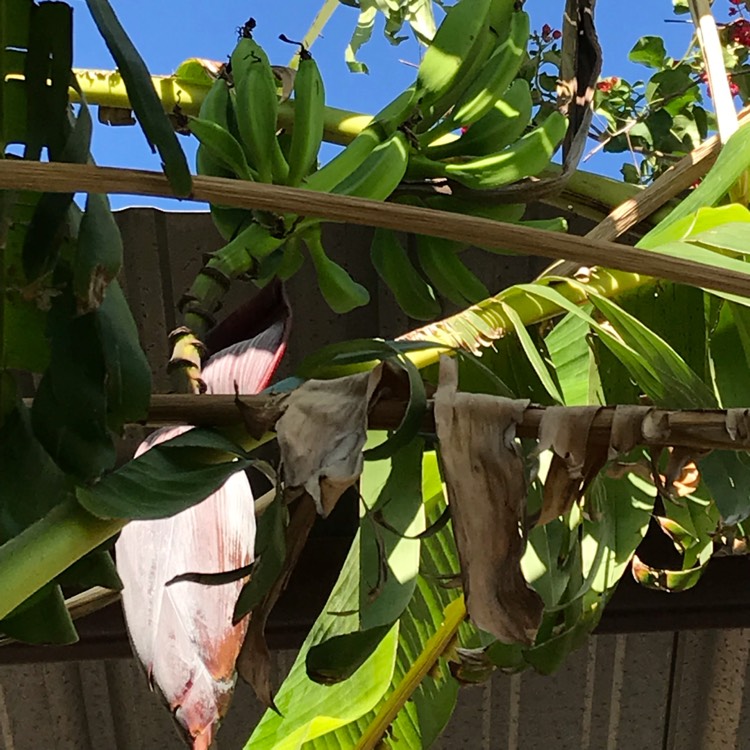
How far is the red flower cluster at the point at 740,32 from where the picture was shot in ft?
3.92

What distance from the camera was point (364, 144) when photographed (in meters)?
0.74

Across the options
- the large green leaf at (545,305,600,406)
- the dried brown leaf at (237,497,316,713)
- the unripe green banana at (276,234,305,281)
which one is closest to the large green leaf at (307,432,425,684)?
the dried brown leaf at (237,497,316,713)

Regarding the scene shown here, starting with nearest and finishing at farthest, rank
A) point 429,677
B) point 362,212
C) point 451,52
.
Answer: point 362,212
point 429,677
point 451,52

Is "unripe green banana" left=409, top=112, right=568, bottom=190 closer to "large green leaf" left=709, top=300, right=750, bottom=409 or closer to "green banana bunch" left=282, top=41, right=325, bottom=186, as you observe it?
"green banana bunch" left=282, top=41, right=325, bottom=186

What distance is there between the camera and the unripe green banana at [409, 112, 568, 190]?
0.76 meters

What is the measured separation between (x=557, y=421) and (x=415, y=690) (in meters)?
0.40

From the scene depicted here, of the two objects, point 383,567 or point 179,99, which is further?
point 179,99

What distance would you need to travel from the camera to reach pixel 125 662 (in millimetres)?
1320

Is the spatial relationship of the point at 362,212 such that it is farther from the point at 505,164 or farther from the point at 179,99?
the point at 179,99

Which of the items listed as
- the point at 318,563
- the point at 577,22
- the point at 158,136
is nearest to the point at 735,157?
the point at 577,22

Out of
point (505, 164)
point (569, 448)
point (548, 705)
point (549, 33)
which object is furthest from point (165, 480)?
point (548, 705)

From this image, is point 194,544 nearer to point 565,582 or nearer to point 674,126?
point 565,582

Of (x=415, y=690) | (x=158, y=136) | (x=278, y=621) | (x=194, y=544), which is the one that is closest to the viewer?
(x=158, y=136)

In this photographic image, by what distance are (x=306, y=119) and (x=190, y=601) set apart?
476mm
